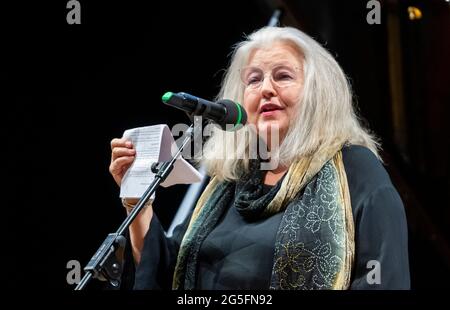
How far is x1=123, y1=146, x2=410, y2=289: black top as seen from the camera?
1.38 metres

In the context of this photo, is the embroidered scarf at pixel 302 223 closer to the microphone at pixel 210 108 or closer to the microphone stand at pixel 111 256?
the microphone at pixel 210 108

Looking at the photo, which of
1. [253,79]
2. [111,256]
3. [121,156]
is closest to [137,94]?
[253,79]

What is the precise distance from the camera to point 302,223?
1462mm

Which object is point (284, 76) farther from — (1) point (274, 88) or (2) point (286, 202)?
(2) point (286, 202)

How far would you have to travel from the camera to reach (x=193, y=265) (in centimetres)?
160

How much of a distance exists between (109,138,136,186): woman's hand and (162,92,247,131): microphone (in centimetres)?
24

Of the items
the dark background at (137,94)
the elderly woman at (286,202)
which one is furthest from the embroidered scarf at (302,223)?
the dark background at (137,94)

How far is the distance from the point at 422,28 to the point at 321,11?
1.66 feet

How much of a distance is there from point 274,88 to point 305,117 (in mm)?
111

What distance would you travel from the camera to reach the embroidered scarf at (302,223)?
1.40 meters

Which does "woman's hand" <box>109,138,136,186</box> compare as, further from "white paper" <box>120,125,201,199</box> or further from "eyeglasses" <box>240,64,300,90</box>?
"eyeglasses" <box>240,64,300,90</box>

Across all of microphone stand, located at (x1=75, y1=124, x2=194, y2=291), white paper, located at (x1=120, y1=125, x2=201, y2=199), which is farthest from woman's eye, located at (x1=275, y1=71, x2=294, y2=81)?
microphone stand, located at (x1=75, y1=124, x2=194, y2=291)

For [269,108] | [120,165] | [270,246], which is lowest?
[270,246]
